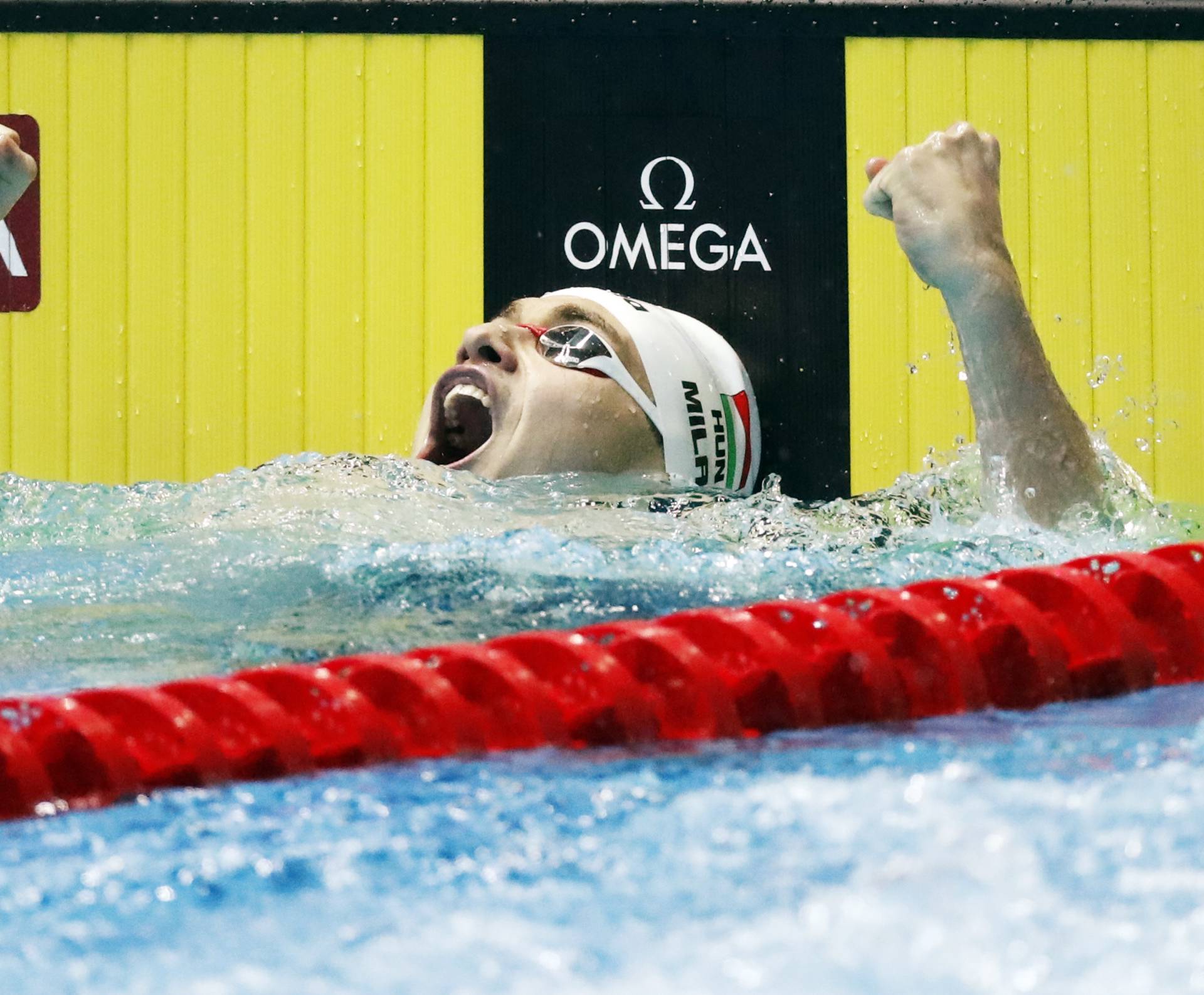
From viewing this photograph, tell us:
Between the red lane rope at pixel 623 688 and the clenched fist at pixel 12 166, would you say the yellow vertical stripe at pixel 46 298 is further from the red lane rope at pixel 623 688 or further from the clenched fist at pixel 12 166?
the red lane rope at pixel 623 688

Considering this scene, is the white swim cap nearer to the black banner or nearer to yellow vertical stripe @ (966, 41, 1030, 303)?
the black banner

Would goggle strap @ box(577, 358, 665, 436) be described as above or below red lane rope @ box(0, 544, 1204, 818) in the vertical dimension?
above

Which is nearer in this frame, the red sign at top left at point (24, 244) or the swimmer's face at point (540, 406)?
the swimmer's face at point (540, 406)

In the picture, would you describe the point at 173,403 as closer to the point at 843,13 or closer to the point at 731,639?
the point at 843,13

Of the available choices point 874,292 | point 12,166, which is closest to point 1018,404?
point 12,166

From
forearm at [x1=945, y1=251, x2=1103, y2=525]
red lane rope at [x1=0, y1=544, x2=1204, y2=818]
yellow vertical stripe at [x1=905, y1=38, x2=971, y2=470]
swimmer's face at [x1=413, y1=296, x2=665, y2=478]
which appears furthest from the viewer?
yellow vertical stripe at [x1=905, y1=38, x2=971, y2=470]

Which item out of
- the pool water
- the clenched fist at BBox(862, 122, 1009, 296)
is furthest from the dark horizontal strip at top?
the pool water

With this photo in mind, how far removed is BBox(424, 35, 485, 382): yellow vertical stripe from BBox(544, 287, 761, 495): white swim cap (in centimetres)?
114

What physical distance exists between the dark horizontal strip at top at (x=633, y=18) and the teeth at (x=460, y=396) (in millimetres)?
1705

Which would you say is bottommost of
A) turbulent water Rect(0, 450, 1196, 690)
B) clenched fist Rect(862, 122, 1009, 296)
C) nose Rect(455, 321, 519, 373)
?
turbulent water Rect(0, 450, 1196, 690)

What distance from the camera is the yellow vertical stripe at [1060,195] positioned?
430 centimetres

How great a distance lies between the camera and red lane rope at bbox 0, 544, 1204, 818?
135 cm

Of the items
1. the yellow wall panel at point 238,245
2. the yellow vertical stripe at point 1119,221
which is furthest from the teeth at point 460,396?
the yellow vertical stripe at point 1119,221

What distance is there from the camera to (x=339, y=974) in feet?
2.67
